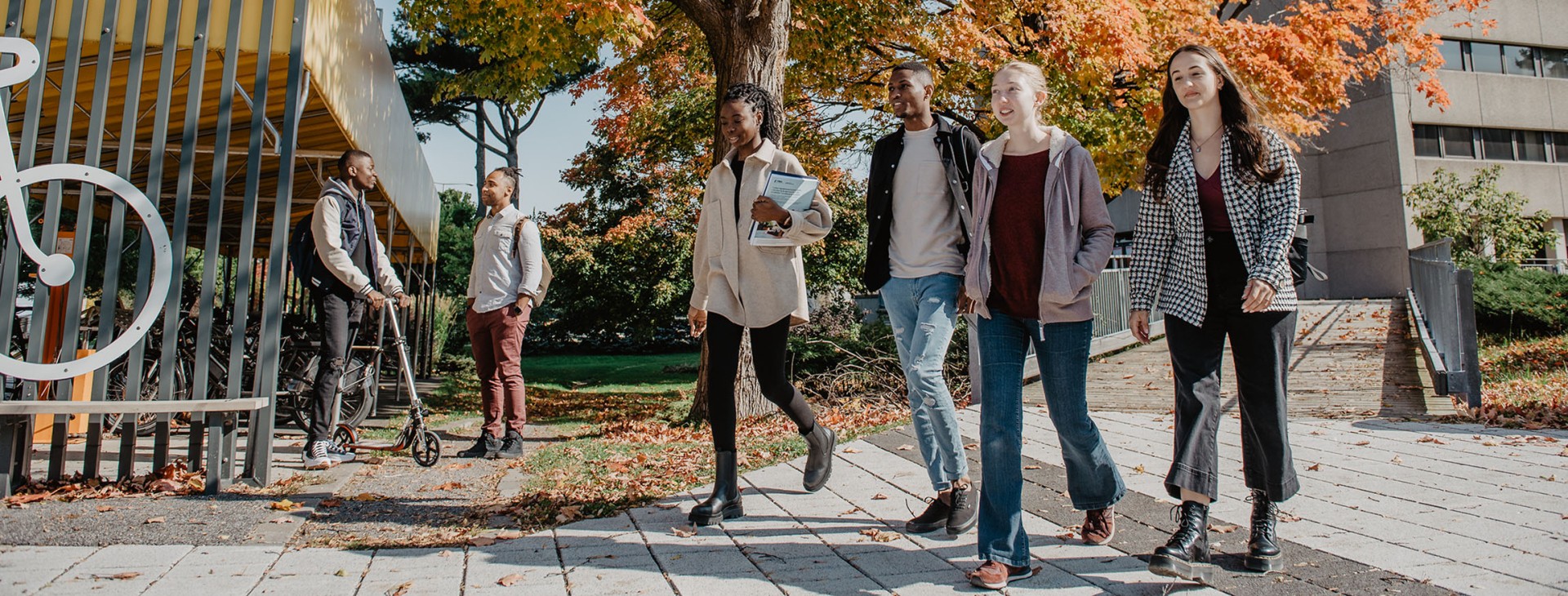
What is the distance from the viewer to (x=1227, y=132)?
119 inches

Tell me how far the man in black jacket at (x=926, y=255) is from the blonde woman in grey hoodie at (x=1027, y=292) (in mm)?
223

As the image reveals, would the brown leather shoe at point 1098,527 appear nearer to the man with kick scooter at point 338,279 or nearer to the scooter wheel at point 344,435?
the man with kick scooter at point 338,279

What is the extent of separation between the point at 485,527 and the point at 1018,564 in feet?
6.91

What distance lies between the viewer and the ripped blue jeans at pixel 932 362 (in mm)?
3355

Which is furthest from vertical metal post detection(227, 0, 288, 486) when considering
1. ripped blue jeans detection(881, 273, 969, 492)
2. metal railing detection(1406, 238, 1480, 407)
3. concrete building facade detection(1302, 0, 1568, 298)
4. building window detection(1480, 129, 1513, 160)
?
building window detection(1480, 129, 1513, 160)

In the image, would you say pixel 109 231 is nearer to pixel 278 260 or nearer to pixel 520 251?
pixel 278 260

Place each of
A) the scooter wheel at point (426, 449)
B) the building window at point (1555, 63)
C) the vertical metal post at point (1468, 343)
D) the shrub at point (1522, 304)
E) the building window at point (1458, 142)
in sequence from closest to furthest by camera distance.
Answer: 1. the scooter wheel at point (426, 449)
2. the vertical metal post at point (1468, 343)
3. the shrub at point (1522, 304)
4. the building window at point (1458, 142)
5. the building window at point (1555, 63)

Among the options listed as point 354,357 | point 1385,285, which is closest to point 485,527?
point 354,357

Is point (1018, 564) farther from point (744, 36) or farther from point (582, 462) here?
point (744, 36)

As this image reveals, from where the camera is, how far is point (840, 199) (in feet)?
53.1

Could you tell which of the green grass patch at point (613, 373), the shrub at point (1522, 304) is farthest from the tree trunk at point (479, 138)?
the shrub at point (1522, 304)

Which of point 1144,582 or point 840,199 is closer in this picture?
point 1144,582

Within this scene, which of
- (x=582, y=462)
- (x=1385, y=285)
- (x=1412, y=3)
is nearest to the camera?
(x=582, y=462)

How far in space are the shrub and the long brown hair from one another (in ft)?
54.2
